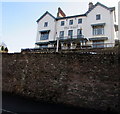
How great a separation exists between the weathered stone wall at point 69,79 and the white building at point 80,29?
940 centimetres

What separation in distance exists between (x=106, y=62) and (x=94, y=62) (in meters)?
0.75

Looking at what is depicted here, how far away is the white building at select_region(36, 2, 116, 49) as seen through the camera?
65.7ft

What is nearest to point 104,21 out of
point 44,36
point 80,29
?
point 80,29

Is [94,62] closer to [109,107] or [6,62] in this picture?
[109,107]

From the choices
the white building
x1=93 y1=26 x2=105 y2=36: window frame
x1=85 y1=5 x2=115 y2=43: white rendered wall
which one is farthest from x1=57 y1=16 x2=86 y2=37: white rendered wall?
x1=93 y1=26 x2=105 y2=36: window frame

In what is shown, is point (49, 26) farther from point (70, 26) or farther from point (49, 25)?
point (70, 26)

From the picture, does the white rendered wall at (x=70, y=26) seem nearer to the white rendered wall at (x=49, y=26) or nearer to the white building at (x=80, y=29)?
the white building at (x=80, y=29)

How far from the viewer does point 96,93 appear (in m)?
7.34

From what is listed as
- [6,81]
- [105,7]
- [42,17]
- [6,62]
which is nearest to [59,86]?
[6,81]

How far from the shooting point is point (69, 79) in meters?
8.28

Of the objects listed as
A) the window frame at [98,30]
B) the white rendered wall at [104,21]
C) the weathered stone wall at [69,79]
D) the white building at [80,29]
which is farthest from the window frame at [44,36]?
the weathered stone wall at [69,79]

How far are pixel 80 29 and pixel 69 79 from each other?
15765mm

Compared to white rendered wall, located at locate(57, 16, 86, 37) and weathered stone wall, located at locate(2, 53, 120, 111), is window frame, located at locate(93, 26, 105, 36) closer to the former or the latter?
white rendered wall, located at locate(57, 16, 86, 37)

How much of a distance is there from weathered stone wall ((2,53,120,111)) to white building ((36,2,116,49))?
9.40 m
